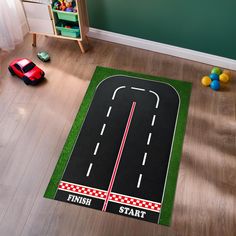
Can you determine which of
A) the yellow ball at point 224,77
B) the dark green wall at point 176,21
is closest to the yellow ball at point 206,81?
the yellow ball at point 224,77

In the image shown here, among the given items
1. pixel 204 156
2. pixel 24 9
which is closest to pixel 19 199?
pixel 204 156

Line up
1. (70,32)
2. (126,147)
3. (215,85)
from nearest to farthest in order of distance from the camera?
(126,147) → (215,85) → (70,32)

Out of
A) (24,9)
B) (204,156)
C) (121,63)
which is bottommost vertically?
(204,156)

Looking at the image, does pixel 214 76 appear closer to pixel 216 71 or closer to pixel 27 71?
pixel 216 71

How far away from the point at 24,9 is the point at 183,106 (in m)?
1.91

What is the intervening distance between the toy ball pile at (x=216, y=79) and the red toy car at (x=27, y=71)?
5.57 feet

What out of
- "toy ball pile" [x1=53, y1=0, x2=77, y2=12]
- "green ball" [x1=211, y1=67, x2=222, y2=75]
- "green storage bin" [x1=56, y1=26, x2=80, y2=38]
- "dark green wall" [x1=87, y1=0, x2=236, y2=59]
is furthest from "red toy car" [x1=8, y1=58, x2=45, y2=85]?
"green ball" [x1=211, y1=67, x2=222, y2=75]

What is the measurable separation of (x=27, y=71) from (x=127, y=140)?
1283 mm

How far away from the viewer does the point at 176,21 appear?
3.51m

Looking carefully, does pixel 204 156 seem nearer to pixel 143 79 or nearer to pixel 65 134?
pixel 143 79

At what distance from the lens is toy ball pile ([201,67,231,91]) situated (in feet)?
11.5

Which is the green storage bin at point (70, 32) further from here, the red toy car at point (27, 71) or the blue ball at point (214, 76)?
the blue ball at point (214, 76)

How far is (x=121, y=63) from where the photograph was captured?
148 inches

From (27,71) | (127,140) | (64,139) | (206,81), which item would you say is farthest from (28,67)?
(206,81)
